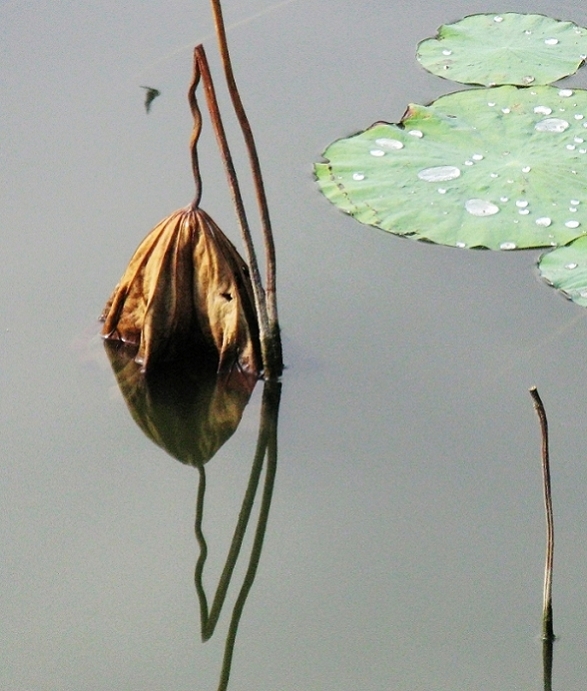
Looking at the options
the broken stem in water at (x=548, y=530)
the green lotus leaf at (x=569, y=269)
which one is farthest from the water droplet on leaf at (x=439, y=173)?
the broken stem in water at (x=548, y=530)

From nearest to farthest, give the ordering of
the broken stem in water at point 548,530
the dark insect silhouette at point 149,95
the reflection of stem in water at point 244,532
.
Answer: the broken stem in water at point 548,530, the reflection of stem in water at point 244,532, the dark insect silhouette at point 149,95

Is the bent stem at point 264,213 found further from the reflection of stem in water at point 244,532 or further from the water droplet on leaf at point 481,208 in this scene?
the water droplet on leaf at point 481,208

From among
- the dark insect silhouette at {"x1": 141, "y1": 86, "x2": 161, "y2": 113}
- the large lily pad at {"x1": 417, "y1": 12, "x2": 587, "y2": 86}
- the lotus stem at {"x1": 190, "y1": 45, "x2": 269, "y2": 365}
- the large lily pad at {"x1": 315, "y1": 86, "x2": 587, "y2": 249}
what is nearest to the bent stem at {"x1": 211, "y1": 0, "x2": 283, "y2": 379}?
the lotus stem at {"x1": 190, "y1": 45, "x2": 269, "y2": 365}

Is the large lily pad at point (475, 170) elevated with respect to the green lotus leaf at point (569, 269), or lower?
elevated

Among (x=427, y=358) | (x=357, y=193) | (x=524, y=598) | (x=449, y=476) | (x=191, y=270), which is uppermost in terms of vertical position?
(x=357, y=193)

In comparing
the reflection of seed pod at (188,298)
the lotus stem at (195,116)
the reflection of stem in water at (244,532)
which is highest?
the lotus stem at (195,116)

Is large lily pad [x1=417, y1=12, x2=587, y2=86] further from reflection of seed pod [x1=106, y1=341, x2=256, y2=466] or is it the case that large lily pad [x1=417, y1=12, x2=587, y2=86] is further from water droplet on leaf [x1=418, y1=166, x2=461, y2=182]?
reflection of seed pod [x1=106, y1=341, x2=256, y2=466]

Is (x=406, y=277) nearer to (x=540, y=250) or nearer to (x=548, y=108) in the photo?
(x=540, y=250)

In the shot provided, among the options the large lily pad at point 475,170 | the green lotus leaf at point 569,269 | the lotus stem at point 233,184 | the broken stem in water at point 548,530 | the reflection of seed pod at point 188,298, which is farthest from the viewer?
the large lily pad at point 475,170

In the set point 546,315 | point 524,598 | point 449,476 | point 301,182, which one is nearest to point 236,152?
point 301,182
